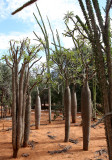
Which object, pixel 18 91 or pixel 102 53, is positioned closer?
pixel 102 53

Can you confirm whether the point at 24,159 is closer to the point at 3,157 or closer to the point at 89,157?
the point at 3,157

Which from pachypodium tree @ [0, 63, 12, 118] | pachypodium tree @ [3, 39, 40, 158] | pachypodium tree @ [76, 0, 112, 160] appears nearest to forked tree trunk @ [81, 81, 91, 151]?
pachypodium tree @ [3, 39, 40, 158]

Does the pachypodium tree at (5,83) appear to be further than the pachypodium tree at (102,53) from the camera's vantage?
Yes

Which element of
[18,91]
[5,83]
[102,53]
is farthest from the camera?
[5,83]

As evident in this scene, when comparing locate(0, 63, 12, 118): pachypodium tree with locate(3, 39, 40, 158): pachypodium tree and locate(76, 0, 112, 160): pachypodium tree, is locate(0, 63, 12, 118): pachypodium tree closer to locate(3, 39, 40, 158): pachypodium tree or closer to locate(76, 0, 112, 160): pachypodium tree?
locate(3, 39, 40, 158): pachypodium tree

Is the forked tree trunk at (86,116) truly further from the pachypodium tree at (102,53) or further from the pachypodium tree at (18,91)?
the pachypodium tree at (102,53)

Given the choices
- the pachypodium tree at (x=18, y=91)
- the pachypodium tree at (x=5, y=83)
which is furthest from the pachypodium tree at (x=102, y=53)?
the pachypodium tree at (x=5, y=83)

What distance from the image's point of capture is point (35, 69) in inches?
321

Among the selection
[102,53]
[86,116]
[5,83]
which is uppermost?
[5,83]

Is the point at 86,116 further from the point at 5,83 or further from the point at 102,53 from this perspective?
the point at 5,83

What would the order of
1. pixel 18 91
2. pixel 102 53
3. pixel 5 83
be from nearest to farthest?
pixel 102 53 < pixel 18 91 < pixel 5 83

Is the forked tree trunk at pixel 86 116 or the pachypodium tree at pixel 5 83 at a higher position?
the pachypodium tree at pixel 5 83

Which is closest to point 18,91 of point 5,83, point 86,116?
point 86,116

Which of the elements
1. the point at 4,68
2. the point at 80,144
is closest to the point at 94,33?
the point at 80,144
